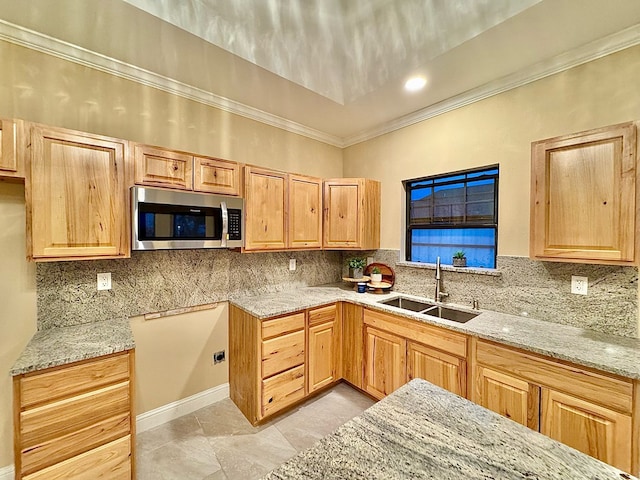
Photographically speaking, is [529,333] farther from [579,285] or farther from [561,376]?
[579,285]

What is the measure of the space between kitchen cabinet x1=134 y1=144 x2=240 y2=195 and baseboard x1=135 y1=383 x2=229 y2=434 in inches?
72.0

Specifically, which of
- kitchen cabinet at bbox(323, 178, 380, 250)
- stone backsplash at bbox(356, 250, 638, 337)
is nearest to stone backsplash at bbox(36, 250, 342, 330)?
kitchen cabinet at bbox(323, 178, 380, 250)

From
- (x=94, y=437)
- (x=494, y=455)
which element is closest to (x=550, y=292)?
(x=494, y=455)

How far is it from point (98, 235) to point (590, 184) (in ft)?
10.1

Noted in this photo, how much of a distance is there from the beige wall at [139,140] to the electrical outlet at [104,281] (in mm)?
333

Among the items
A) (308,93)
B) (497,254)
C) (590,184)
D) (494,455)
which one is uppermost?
(308,93)

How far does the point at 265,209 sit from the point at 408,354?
69.8 inches

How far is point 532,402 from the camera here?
1624mm

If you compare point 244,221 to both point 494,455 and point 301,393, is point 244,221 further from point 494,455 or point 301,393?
point 494,455

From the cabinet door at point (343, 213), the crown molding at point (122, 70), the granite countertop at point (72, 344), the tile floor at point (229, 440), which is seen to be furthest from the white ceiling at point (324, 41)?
the tile floor at point (229, 440)

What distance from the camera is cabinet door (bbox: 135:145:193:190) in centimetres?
190

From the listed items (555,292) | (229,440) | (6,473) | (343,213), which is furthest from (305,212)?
(6,473)

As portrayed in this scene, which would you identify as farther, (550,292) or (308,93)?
(308,93)

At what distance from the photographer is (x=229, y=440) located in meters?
2.10
